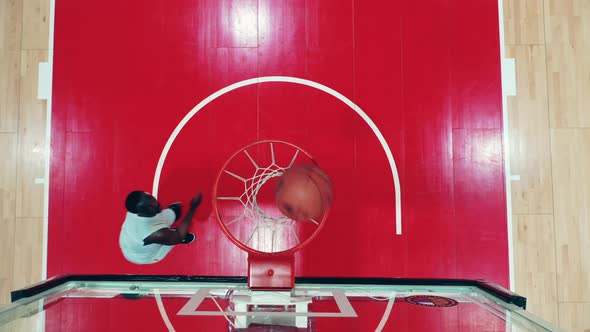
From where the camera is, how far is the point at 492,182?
414 centimetres

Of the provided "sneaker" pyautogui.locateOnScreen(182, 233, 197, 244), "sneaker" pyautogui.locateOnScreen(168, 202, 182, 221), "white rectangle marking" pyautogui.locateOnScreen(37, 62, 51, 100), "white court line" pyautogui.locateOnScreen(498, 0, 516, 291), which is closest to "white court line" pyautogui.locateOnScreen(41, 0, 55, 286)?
"white rectangle marking" pyautogui.locateOnScreen(37, 62, 51, 100)

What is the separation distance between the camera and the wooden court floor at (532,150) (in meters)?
4.06

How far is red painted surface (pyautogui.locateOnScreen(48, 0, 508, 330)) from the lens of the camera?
4082 millimetres

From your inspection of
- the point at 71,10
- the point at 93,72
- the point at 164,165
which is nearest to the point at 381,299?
the point at 164,165

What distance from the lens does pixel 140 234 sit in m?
3.65

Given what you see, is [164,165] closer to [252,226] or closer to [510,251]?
[252,226]

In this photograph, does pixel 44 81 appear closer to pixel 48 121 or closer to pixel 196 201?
pixel 48 121

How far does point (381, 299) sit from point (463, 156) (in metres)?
2.04

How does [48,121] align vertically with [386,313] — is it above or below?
above

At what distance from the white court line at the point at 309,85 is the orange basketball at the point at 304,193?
1665 mm

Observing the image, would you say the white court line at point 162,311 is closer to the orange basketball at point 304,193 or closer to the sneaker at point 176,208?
the orange basketball at point 304,193

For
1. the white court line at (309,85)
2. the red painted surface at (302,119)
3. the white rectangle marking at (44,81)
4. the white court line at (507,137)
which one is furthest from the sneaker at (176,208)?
the white court line at (507,137)

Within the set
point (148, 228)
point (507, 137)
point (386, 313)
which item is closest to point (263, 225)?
point (148, 228)

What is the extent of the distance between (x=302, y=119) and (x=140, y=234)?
1742 millimetres
